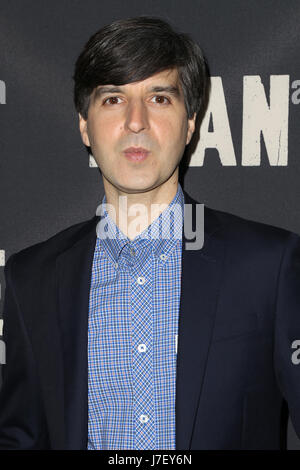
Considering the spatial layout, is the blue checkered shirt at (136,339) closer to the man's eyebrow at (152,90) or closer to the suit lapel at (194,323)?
the suit lapel at (194,323)

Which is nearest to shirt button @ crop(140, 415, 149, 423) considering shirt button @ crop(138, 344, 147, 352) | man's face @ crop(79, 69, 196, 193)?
shirt button @ crop(138, 344, 147, 352)

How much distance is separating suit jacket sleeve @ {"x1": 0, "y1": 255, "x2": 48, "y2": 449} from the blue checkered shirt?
27 cm

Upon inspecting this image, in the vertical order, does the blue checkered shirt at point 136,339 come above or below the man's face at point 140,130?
below

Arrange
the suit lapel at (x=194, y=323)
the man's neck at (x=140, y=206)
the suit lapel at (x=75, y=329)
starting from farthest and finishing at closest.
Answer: the man's neck at (x=140, y=206) < the suit lapel at (x=75, y=329) < the suit lapel at (x=194, y=323)

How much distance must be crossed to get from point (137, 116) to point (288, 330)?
0.86 m

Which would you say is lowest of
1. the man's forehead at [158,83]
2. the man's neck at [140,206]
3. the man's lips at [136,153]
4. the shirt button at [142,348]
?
the shirt button at [142,348]

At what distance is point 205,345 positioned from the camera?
176cm

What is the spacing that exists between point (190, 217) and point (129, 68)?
544 mm

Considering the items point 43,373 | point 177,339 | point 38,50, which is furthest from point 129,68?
point 43,373

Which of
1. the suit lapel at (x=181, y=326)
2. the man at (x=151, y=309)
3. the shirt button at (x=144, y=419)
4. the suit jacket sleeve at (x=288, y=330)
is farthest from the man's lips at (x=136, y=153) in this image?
the shirt button at (x=144, y=419)

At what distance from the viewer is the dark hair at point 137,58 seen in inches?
73.6

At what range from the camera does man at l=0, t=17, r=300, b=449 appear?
1.77 meters

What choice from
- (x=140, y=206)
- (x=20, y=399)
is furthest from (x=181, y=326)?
(x=20, y=399)

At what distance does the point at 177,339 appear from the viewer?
179cm
